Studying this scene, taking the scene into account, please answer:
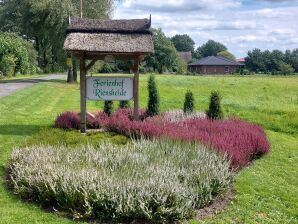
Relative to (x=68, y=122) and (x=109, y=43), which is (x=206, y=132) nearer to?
(x=109, y=43)

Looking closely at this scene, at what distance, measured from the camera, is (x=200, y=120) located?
46.5 ft

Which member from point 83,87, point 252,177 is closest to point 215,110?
point 83,87

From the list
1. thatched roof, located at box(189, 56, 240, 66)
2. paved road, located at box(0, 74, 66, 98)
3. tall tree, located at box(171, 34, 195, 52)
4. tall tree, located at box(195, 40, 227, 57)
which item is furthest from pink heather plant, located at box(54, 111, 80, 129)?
tall tree, located at box(171, 34, 195, 52)

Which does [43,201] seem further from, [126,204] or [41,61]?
[41,61]

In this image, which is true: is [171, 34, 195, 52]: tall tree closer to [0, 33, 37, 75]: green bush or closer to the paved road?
[0, 33, 37, 75]: green bush

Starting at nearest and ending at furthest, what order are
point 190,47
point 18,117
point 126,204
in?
point 126,204
point 18,117
point 190,47

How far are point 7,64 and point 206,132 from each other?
1685 inches

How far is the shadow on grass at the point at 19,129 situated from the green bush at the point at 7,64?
3727 cm

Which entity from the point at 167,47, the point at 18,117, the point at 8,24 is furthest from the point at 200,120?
the point at 167,47

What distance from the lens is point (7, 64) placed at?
165 feet

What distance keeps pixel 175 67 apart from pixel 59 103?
8542cm

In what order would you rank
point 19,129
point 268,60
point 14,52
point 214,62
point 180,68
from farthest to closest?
point 214,62 < point 268,60 < point 180,68 < point 14,52 < point 19,129

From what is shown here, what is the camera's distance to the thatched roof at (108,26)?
1341 cm

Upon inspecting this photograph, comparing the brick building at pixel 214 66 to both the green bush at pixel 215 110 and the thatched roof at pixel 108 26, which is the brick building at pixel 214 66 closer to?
the green bush at pixel 215 110
